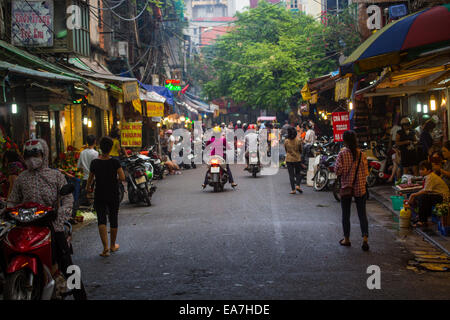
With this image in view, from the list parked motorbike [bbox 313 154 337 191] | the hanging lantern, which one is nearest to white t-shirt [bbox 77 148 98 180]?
parked motorbike [bbox 313 154 337 191]

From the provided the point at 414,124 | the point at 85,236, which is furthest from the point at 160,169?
the point at 85,236

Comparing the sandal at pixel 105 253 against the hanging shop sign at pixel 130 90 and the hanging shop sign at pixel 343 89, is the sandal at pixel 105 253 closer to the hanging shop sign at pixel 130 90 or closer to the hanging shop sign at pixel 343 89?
the hanging shop sign at pixel 343 89

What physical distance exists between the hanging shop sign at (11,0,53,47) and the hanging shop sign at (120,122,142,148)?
15.6 ft

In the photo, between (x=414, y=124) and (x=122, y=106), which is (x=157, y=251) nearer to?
(x=414, y=124)

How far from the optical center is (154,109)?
2403cm

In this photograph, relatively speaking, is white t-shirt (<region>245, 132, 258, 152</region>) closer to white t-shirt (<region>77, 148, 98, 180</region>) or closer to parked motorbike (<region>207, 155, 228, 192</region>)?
parked motorbike (<region>207, 155, 228, 192</region>)

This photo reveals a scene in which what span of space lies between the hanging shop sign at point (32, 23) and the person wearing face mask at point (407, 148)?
9915 mm

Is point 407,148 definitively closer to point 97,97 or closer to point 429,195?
point 429,195

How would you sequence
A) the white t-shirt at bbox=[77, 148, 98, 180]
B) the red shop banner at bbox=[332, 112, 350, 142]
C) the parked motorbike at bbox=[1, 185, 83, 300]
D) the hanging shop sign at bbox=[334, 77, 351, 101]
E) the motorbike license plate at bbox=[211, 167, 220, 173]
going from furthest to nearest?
the motorbike license plate at bbox=[211, 167, 220, 173], the red shop banner at bbox=[332, 112, 350, 142], the hanging shop sign at bbox=[334, 77, 351, 101], the white t-shirt at bbox=[77, 148, 98, 180], the parked motorbike at bbox=[1, 185, 83, 300]

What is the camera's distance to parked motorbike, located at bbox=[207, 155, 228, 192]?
635 inches

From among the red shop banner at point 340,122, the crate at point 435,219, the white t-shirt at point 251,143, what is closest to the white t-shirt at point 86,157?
the crate at point 435,219

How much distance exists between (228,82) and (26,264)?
45.2 m

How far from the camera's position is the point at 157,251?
820 centimetres

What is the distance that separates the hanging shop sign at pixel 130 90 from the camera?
60.9 ft
